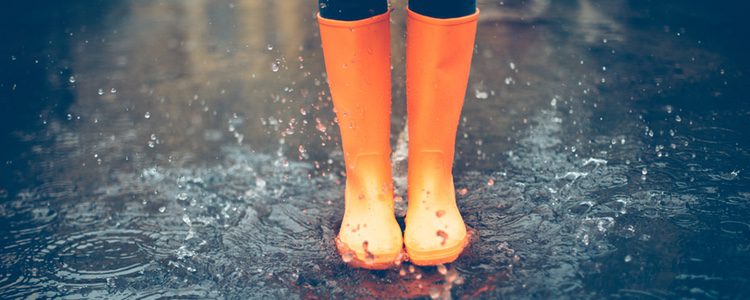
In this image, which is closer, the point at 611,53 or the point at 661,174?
the point at 661,174

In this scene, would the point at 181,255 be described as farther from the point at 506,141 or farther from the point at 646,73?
the point at 646,73

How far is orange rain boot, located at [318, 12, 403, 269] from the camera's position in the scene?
4.16 feet

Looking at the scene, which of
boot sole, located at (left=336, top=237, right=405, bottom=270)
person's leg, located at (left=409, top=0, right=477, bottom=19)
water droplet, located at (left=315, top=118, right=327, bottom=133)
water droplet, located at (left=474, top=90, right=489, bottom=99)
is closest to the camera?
person's leg, located at (left=409, top=0, right=477, bottom=19)

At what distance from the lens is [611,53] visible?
256cm

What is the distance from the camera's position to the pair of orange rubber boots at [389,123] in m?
1.26

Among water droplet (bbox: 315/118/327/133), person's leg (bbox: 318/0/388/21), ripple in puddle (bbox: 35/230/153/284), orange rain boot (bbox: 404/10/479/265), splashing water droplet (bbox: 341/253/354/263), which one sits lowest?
water droplet (bbox: 315/118/327/133)

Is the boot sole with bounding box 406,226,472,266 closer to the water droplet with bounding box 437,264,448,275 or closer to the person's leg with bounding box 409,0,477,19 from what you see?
the water droplet with bounding box 437,264,448,275

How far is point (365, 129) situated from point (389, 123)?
0.05 meters

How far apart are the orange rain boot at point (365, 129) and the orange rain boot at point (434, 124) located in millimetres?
44

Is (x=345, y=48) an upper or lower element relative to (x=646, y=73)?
upper

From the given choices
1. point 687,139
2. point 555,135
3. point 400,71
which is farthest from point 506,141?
point 400,71

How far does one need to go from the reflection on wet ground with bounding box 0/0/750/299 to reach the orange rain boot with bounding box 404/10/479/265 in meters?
0.05

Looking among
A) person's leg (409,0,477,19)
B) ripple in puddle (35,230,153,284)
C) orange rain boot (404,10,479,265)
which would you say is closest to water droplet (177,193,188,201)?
ripple in puddle (35,230,153,284)

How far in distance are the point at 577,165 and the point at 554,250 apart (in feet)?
1.43
